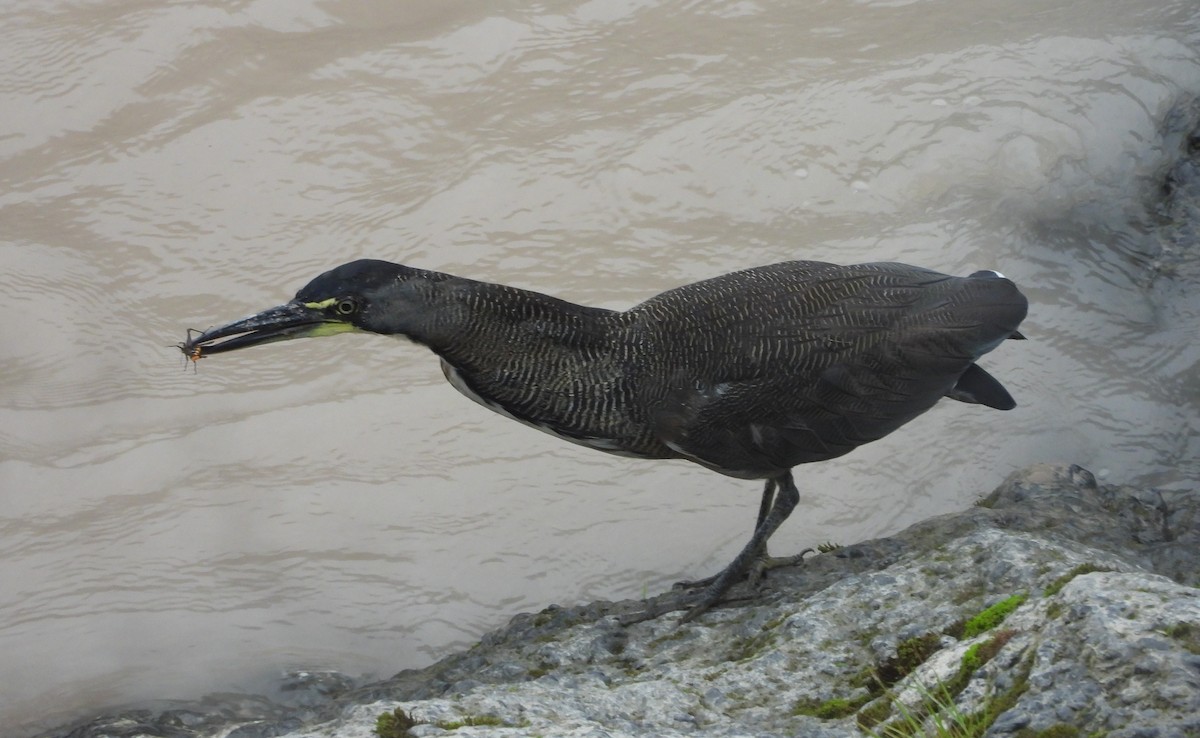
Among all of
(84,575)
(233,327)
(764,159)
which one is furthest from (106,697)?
(764,159)

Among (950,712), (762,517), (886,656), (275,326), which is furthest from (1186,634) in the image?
(275,326)

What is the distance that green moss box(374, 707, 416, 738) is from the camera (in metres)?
2.88

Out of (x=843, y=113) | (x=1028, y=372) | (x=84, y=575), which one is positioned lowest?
(x=84, y=575)

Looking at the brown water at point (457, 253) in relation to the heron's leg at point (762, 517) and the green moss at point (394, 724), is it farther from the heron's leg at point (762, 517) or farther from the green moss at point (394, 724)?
the green moss at point (394, 724)

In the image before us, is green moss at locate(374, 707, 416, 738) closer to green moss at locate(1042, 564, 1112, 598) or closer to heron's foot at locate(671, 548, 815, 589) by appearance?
green moss at locate(1042, 564, 1112, 598)

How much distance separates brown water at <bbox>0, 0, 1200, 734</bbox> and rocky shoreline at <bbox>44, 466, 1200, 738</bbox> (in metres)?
0.85

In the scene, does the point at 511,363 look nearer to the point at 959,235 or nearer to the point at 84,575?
the point at 84,575

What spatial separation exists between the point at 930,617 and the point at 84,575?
4258 mm

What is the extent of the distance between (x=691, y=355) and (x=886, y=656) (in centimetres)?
164

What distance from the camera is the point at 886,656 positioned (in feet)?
11.3

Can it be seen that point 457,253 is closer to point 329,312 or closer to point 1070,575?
point 329,312

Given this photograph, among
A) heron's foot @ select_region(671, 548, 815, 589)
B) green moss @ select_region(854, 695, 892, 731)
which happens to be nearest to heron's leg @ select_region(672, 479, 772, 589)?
heron's foot @ select_region(671, 548, 815, 589)

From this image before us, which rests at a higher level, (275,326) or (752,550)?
(275,326)

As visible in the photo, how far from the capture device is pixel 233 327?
180 inches
